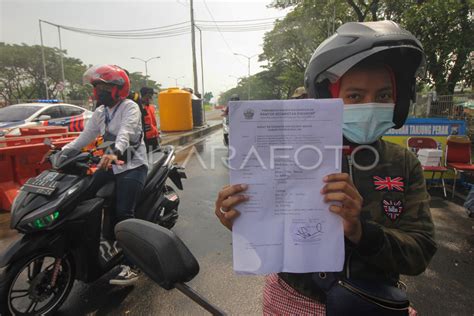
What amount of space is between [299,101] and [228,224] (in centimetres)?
41

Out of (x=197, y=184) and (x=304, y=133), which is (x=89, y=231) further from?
(x=197, y=184)

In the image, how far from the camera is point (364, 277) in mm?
885

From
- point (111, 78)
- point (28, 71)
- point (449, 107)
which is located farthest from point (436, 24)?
point (28, 71)

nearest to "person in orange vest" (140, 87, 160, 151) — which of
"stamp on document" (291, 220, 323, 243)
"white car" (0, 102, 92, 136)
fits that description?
"white car" (0, 102, 92, 136)

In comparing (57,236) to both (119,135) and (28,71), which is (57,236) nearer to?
(119,135)

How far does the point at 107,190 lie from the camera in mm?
2596

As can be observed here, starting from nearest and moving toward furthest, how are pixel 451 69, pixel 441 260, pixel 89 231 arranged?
pixel 89 231
pixel 441 260
pixel 451 69

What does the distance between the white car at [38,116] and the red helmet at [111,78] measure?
6856 millimetres

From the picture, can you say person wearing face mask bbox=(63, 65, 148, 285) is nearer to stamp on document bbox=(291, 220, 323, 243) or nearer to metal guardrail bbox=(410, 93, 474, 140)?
stamp on document bbox=(291, 220, 323, 243)

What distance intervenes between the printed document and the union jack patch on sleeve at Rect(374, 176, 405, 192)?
12.8 inches

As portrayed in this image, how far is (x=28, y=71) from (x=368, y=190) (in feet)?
140

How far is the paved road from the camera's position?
2484 mm

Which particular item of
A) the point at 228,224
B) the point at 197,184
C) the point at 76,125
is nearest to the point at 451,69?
the point at 197,184

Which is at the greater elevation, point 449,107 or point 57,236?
point 449,107
